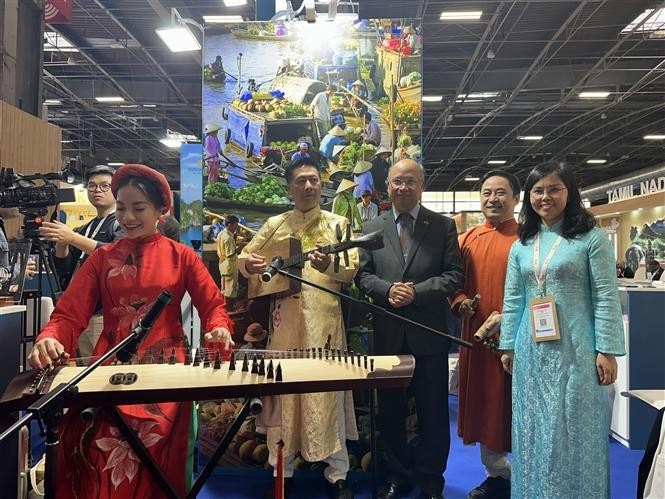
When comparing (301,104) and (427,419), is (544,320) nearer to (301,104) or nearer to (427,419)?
(427,419)

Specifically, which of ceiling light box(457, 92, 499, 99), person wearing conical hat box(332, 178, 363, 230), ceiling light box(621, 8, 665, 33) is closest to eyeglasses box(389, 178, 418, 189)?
person wearing conical hat box(332, 178, 363, 230)

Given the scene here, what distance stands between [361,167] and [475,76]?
850 cm

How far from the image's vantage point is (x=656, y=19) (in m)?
8.16

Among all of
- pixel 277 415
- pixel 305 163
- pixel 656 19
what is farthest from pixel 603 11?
pixel 277 415

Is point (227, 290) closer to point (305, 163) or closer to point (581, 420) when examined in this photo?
point (305, 163)

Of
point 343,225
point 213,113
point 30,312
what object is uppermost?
point 213,113

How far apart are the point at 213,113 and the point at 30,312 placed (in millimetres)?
2264

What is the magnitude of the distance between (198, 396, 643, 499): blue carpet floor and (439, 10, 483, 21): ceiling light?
20.5 ft

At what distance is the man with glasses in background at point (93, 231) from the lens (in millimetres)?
2931

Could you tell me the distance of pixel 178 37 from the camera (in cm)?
655

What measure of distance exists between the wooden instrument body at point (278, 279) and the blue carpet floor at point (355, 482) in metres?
1.15

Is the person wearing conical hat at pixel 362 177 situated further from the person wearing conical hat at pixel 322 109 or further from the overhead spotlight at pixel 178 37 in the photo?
the overhead spotlight at pixel 178 37

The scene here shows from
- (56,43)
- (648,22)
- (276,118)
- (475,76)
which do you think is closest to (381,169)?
(276,118)

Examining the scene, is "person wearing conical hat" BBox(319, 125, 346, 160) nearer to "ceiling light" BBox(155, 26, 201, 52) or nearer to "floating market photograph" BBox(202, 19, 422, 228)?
"floating market photograph" BBox(202, 19, 422, 228)
